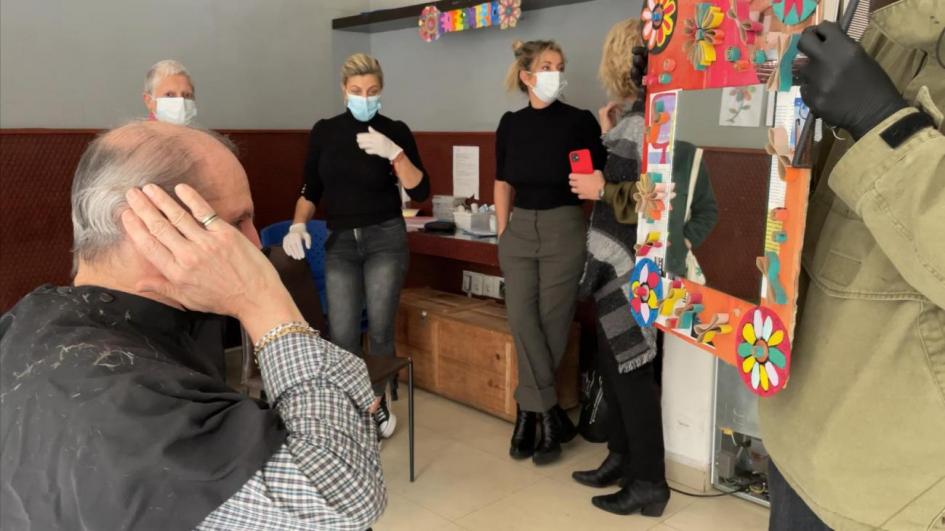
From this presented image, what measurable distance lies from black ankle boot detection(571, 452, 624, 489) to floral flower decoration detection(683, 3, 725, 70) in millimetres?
1906

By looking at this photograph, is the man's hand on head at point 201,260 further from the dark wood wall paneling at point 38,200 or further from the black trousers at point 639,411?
the dark wood wall paneling at point 38,200

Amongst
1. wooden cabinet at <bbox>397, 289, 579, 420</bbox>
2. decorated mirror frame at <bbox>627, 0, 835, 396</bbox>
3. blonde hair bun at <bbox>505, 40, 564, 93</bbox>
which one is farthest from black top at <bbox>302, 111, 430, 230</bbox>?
decorated mirror frame at <bbox>627, 0, 835, 396</bbox>

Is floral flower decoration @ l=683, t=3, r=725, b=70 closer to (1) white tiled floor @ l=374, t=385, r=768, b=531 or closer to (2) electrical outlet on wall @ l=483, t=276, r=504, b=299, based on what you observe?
(1) white tiled floor @ l=374, t=385, r=768, b=531

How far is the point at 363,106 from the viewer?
122 inches

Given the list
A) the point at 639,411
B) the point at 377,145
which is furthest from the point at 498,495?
the point at 377,145

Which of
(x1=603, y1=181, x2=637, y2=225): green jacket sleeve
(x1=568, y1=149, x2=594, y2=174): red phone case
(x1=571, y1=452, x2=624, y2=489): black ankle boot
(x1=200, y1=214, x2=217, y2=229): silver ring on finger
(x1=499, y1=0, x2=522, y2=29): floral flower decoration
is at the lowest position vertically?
(x1=571, y1=452, x2=624, y2=489): black ankle boot

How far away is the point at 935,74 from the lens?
0.96m

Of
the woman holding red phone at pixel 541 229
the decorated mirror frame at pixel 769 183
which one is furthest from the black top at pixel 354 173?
the decorated mirror frame at pixel 769 183

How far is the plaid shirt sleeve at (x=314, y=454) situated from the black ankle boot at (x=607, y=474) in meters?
2.07

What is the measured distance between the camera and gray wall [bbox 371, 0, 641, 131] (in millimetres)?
3605

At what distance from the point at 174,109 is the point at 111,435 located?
263cm

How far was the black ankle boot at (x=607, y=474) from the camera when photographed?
2.88 m

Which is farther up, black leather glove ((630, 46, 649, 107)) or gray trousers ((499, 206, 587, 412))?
black leather glove ((630, 46, 649, 107))

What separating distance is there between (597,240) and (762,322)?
1.45 metres
